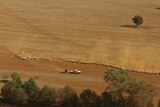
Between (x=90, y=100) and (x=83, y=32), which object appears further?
(x=83, y=32)

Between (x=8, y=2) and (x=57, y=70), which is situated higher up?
(x=8, y=2)

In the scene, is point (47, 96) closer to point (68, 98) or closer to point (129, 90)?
point (68, 98)

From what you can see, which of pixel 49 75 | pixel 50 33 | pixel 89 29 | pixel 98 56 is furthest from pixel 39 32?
pixel 49 75

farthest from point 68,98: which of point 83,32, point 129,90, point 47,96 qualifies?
point 83,32

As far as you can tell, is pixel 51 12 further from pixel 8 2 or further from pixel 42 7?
pixel 8 2

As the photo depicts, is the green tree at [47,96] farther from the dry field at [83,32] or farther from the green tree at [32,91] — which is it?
the dry field at [83,32]

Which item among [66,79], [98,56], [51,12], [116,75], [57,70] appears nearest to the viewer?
[116,75]

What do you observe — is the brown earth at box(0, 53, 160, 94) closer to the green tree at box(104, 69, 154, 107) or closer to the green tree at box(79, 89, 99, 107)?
the green tree at box(79, 89, 99, 107)
